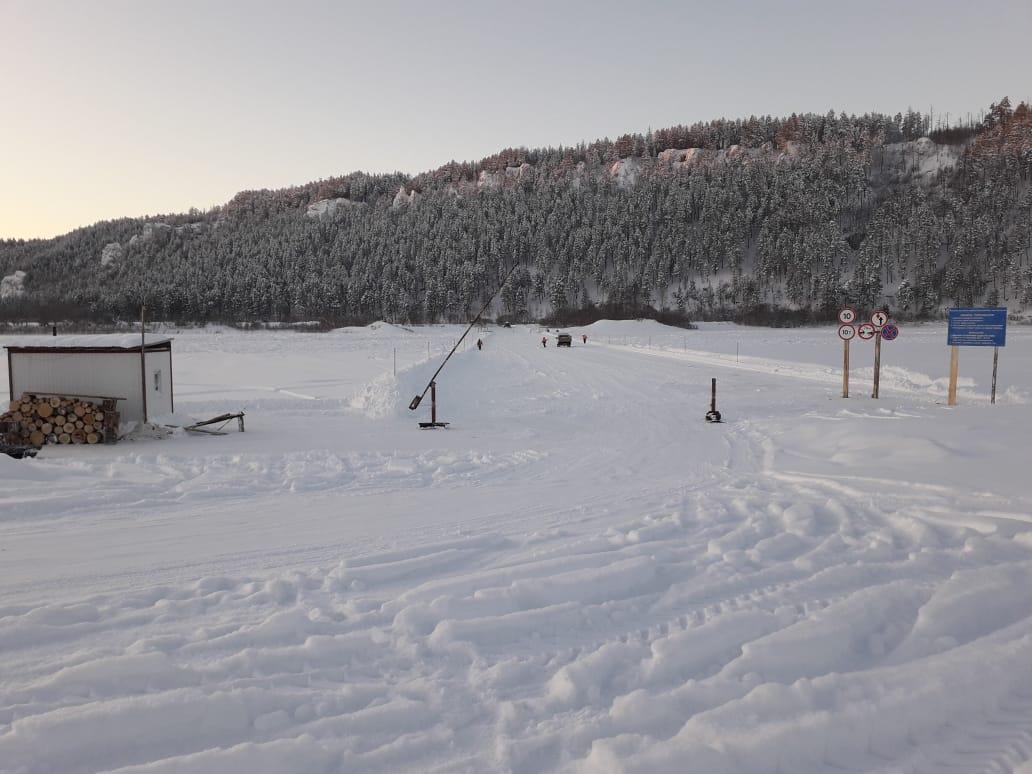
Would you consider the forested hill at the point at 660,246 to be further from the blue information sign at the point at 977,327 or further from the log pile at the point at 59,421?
the log pile at the point at 59,421

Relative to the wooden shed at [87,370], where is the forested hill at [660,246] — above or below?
above

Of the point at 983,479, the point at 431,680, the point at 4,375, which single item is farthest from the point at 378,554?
the point at 4,375

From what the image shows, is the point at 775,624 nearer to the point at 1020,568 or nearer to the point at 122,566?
the point at 1020,568

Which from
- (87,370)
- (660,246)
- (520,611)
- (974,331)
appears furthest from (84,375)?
(660,246)

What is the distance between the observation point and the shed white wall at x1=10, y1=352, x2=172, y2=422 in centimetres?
1195

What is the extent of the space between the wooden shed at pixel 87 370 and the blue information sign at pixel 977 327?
18033 mm

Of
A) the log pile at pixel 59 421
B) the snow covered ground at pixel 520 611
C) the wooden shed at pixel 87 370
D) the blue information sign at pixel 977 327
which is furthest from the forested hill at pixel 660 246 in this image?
the snow covered ground at pixel 520 611

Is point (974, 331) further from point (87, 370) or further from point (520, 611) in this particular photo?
point (87, 370)

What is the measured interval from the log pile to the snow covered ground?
4.98 feet

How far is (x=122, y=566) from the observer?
16.1 feet

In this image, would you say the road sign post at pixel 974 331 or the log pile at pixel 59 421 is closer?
the log pile at pixel 59 421

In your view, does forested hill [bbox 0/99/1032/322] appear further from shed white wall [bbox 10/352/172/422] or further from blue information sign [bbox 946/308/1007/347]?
shed white wall [bbox 10/352/172/422]

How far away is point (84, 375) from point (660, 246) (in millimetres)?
126446

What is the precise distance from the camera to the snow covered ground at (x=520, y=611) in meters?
2.82
